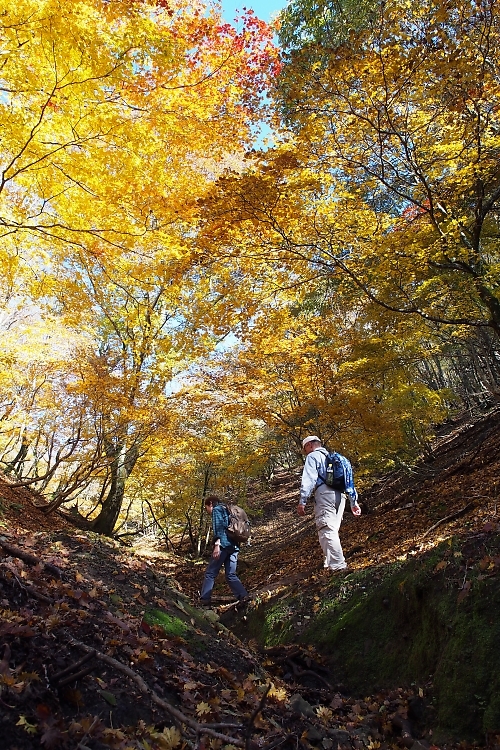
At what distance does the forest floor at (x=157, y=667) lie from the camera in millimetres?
1898

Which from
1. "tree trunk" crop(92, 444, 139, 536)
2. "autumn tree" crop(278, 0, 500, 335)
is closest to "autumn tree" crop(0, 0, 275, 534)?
"tree trunk" crop(92, 444, 139, 536)

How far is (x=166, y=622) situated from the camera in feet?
12.5

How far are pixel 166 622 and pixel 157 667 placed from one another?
1195 mm

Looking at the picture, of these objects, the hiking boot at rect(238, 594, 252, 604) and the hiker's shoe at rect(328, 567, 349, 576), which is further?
the hiking boot at rect(238, 594, 252, 604)

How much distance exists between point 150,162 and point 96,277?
426 cm

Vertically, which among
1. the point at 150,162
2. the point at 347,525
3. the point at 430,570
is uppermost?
the point at 150,162

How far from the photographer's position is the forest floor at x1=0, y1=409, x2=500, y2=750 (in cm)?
190

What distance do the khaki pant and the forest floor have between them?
0.31 metres

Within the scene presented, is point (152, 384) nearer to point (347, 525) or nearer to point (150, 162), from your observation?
point (150, 162)

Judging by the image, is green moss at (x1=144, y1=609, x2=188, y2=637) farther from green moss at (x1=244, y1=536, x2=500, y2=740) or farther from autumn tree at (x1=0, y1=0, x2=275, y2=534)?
autumn tree at (x1=0, y1=0, x2=275, y2=534)

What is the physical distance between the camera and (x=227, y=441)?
1222 cm

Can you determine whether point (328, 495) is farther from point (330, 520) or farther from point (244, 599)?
point (244, 599)

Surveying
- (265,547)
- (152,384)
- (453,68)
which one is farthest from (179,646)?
(265,547)

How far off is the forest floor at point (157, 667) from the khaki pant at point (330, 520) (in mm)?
313
